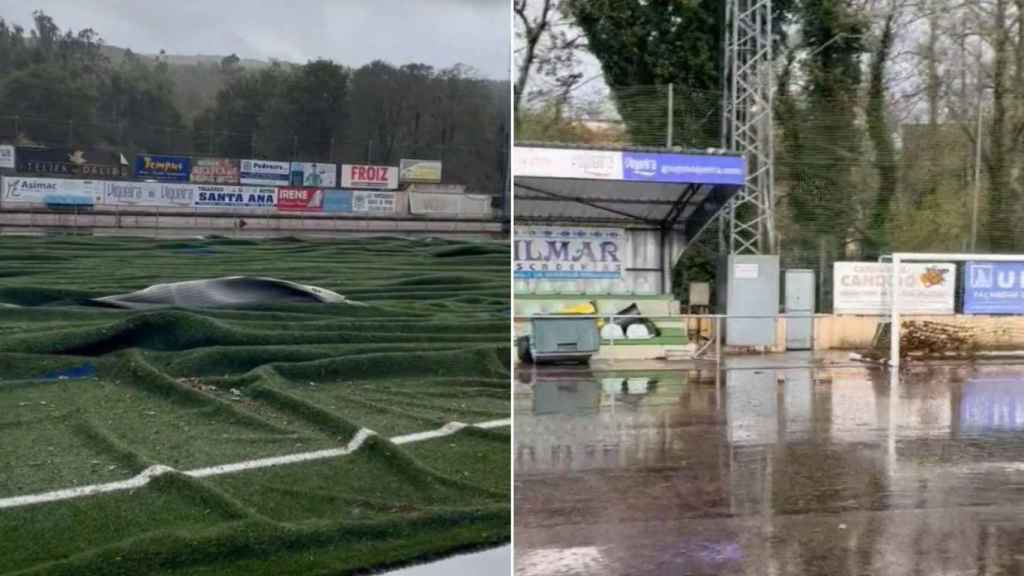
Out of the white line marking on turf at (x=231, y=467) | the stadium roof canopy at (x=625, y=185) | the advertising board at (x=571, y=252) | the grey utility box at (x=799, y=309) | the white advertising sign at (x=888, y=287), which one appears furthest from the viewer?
the advertising board at (x=571, y=252)

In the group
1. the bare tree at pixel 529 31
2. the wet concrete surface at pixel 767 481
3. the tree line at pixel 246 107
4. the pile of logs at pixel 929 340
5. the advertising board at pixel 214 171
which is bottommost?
the wet concrete surface at pixel 767 481

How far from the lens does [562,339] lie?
594 inches

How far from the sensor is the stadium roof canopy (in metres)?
16.3


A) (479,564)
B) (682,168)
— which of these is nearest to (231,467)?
(479,564)

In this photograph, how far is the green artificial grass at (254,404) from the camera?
2.13m

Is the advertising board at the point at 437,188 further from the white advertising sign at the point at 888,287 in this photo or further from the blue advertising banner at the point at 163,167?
the white advertising sign at the point at 888,287

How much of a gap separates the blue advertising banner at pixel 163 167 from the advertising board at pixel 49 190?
0.28 ft

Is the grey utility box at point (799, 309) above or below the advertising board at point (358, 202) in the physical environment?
below

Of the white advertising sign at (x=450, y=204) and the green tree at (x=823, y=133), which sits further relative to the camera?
the green tree at (x=823, y=133)

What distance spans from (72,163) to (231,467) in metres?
0.68

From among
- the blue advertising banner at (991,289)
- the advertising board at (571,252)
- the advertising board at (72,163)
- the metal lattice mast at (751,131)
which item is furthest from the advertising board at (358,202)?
the metal lattice mast at (751,131)

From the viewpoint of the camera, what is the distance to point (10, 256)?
2.15m

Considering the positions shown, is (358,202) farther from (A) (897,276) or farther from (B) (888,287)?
(B) (888,287)

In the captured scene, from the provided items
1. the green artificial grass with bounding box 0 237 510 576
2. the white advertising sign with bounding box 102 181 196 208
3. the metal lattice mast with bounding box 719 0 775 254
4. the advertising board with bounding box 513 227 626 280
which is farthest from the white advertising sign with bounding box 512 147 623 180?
the white advertising sign with bounding box 102 181 196 208
